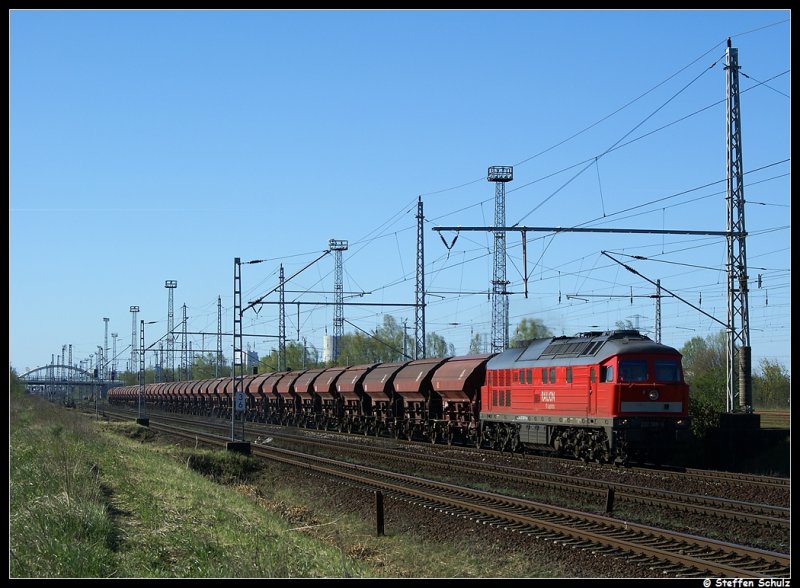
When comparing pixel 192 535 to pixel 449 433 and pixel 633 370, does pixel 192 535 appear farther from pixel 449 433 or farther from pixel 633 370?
pixel 449 433

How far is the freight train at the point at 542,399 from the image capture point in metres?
27.5

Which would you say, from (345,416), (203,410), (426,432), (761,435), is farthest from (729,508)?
(203,410)

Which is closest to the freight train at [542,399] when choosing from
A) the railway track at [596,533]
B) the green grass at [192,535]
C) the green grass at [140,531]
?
the railway track at [596,533]

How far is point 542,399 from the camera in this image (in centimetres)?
3147

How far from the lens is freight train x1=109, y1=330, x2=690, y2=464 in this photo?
90.1ft

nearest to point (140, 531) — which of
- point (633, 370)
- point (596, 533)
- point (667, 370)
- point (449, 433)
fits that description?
point (596, 533)

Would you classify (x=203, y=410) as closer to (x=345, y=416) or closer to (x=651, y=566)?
(x=345, y=416)

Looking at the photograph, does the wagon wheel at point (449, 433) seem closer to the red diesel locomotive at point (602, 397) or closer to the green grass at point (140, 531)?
the red diesel locomotive at point (602, 397)

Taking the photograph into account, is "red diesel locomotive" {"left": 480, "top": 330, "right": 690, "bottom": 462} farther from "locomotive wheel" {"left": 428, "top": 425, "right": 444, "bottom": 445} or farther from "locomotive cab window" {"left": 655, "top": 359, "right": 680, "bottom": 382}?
"locomotive wheel" {"left": 428, "top": 425, "right": 444, "bottom": 445}

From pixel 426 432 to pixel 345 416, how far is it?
11720 millimetres

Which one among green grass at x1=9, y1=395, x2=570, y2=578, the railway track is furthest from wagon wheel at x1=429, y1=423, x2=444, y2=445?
green grass at x1=9, y1=395, x2=570, y2=578

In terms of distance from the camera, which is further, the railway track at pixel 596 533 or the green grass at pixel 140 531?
the railway track at pixel 596 533

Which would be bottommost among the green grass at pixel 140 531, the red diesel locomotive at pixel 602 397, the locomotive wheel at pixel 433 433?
the locomotive wheel at pixel 433 433

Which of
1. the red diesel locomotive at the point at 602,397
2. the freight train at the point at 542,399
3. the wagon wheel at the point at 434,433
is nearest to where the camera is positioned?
the red diesel locomotive at the point at 602,397
